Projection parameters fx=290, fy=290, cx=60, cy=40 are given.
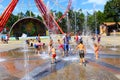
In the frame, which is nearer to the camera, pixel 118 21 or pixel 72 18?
pixel 118 21

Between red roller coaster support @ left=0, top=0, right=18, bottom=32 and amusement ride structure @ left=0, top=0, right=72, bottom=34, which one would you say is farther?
amusement ride structure @ left=0, top=0, right=72, bottom=34

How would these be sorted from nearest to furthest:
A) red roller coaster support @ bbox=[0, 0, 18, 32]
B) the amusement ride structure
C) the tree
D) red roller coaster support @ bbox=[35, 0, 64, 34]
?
red roller coaster support @ bbox=[0, 0, 18, 32], the amusement ride structure, red roller coaster support @ bbox=[35, 0, 64, 34], the tree

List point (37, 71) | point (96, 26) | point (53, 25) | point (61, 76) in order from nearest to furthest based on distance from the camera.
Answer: point (61, 76)
point (37, 71)
point (53, 25)
point (96, 26)

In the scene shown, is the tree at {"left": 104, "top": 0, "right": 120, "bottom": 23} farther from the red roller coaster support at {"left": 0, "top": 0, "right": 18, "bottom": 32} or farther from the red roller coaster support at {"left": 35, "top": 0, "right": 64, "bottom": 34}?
the red roller coaster support at {"left": 0, "top": 0, "right": 18, "bottom": 32}

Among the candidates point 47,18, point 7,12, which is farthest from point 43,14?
point 7,12

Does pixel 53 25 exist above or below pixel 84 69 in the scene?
above

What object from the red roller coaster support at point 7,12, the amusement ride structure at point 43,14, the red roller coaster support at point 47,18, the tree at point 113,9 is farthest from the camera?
the tree at point 113,9

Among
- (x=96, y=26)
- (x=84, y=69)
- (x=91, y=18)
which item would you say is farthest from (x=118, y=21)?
(x=84, y=69)

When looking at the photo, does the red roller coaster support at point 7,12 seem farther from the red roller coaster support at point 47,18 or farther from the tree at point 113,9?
the tree at point 113,9

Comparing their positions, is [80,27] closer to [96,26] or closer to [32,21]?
[96,26]

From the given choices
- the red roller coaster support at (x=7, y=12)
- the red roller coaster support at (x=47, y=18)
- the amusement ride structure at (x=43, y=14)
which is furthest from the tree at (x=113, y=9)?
the red roller coaster support at (x=7, y=12)

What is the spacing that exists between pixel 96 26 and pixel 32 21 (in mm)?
42360

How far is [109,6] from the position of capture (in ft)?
266

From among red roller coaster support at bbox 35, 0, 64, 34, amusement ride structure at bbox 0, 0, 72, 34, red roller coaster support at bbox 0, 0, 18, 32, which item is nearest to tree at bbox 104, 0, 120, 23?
amusement ride structure at bbox 0, 0, 72, 34
